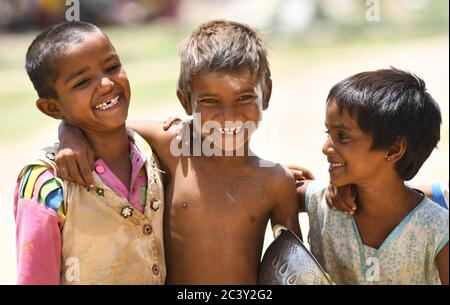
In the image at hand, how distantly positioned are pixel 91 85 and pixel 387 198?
43.3 inches

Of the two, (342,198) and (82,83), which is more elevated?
(82,83)

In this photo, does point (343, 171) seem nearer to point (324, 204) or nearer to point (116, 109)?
point (324, 204)

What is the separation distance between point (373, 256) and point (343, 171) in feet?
1.06

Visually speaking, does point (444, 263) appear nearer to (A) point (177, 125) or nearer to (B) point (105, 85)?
(A) point (177, 125)

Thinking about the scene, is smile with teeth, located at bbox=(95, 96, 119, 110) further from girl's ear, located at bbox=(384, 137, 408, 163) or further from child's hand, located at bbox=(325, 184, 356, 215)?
girl's ear, located at bbox=(384, 137, 408, 163)

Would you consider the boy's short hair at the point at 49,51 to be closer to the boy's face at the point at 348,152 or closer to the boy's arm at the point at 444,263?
the boy's face at the point at 348,152

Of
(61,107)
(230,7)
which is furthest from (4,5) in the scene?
(61,107)

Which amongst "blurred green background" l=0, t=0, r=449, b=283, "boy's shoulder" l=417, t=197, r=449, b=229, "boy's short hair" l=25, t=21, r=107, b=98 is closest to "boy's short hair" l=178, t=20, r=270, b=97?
"boy's short hair" l=25, t=21, r=107, b=98

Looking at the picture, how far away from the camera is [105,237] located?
2.45 m

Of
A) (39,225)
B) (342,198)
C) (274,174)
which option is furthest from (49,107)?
(342,198)

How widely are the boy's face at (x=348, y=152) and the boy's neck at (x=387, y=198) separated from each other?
72 millimetres

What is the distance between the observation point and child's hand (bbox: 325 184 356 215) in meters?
2.66

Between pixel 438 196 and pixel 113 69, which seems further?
A: pixel 438 196

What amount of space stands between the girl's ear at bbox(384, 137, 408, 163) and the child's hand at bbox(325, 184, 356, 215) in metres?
0.18
